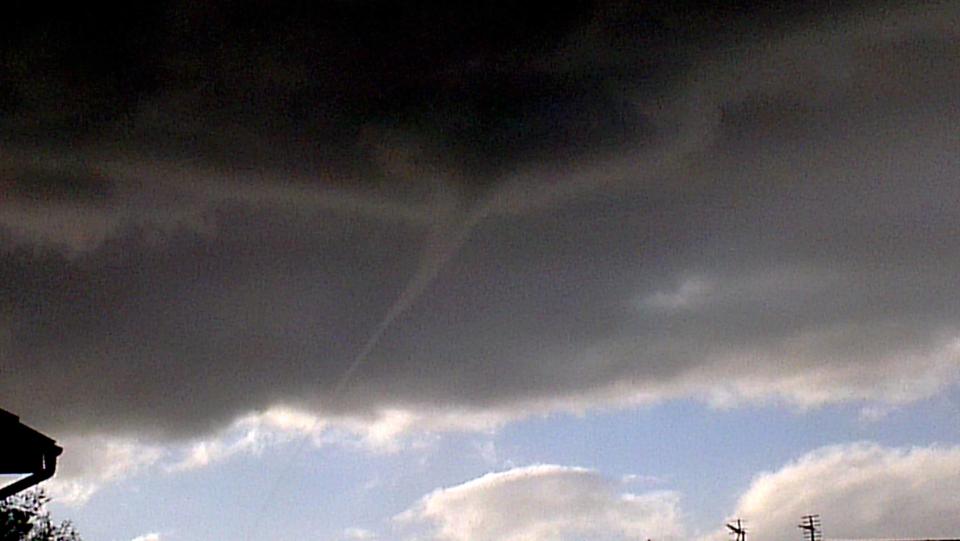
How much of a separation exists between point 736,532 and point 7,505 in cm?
4214

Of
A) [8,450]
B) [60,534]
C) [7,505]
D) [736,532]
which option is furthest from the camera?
[736,532]

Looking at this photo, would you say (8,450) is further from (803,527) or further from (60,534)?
(803,527)

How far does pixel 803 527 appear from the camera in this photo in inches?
2562

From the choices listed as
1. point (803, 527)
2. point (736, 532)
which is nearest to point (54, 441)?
point (736, 532)

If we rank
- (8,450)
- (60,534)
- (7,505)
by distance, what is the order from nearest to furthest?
(8,450), (7,505), (60,534)

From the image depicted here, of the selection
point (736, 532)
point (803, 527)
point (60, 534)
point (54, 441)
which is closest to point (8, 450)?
point (54, 441)

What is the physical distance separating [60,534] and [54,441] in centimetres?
2399

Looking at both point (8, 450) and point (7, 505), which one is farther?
point (7, 505)

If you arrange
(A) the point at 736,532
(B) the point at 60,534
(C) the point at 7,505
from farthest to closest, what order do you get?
(A) the point at 736,532
(B) the point at 60,534
(C) the point at 7,505

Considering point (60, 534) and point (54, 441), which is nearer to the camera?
point (54, 441)

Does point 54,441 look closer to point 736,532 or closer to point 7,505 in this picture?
point 7,505

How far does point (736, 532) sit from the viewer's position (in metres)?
62.4

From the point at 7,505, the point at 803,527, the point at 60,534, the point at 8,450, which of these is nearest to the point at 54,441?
the point at 8,450

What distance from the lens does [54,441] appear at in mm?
12984
